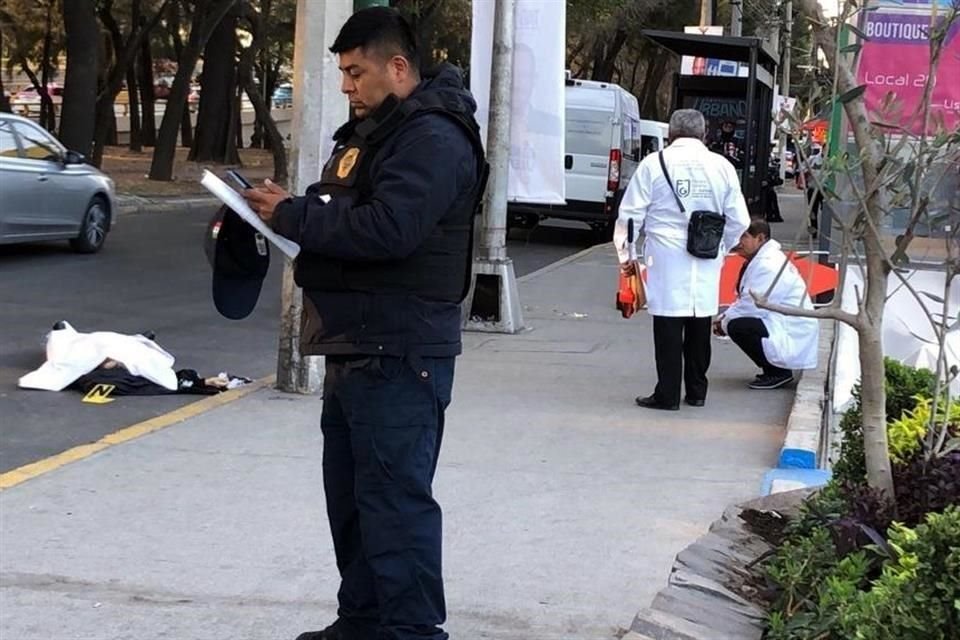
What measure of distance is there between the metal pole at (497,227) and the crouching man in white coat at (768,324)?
103 inches

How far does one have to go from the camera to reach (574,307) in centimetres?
1308

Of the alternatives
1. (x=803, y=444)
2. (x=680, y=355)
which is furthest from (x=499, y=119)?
(x=803, y=444)

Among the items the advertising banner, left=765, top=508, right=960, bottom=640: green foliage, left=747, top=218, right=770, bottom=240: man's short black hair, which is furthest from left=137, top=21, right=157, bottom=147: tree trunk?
left=765, top=508, right=960, bottom=640: green foliage

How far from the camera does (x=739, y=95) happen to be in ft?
81.3

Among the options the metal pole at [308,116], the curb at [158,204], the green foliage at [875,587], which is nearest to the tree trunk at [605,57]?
the curb at [158,204]

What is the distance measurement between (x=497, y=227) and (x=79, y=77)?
605 inches

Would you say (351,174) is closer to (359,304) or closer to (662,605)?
(359,304)

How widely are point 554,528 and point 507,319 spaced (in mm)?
5589

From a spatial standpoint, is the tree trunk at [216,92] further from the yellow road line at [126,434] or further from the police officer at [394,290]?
the police officer at [394,290]

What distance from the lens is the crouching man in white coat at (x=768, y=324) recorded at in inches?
338

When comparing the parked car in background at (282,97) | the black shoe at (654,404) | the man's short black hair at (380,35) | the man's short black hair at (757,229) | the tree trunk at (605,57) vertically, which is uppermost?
the tree trunk at (605,57)

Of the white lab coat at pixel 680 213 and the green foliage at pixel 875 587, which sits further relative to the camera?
the white lab coat at pixel 680 213

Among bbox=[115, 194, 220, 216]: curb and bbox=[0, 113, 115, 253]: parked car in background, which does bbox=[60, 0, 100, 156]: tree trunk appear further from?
bbox=[0, 113, 115, 253]: parked car in background

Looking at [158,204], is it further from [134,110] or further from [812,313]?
[134,110]
